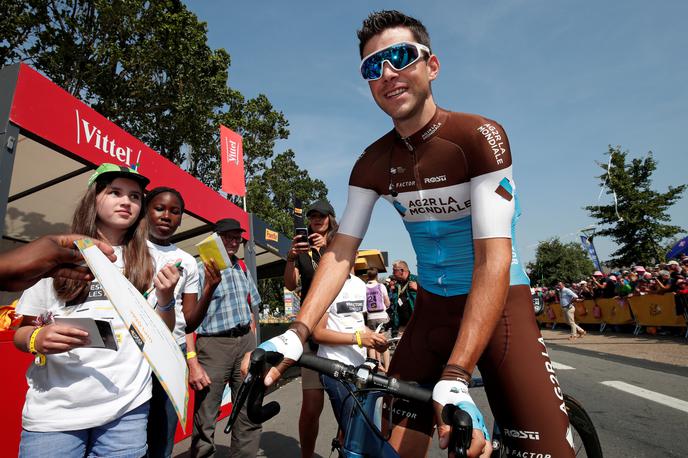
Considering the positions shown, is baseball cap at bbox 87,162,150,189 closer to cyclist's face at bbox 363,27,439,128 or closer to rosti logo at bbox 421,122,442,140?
cyclist's face at bbox 363,27,439,128

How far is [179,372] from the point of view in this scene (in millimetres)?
1688

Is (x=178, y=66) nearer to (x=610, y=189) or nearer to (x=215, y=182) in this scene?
(x=215, y=182)

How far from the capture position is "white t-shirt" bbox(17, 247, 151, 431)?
6.13 feet

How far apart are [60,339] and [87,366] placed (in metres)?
0.27

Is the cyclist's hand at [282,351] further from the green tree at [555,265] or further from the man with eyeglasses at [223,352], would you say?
the green tree at [555,265]

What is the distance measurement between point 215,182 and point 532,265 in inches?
2165

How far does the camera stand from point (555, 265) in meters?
62.2

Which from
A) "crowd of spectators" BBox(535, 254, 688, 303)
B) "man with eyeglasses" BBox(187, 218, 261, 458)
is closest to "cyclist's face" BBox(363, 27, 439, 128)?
"man with eyeglasses" BBox(187, 218, 261, 458)

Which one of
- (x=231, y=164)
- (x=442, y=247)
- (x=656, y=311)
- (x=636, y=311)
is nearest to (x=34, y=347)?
(x=442, y=247)

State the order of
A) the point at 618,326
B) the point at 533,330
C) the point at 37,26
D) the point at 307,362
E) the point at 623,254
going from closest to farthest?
the point at 307,362 < the point at 533,330 < the point at 37,26 < the point at 618,326 < the point at 623,254

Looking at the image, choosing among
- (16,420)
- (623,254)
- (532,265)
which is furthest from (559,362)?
(532,265)

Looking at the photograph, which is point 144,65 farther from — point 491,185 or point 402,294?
point 491,185

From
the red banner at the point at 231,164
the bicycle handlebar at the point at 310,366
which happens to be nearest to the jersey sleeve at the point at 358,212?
the bicycle handlebar at the point at 310,366

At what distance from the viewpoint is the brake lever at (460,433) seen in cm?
102
